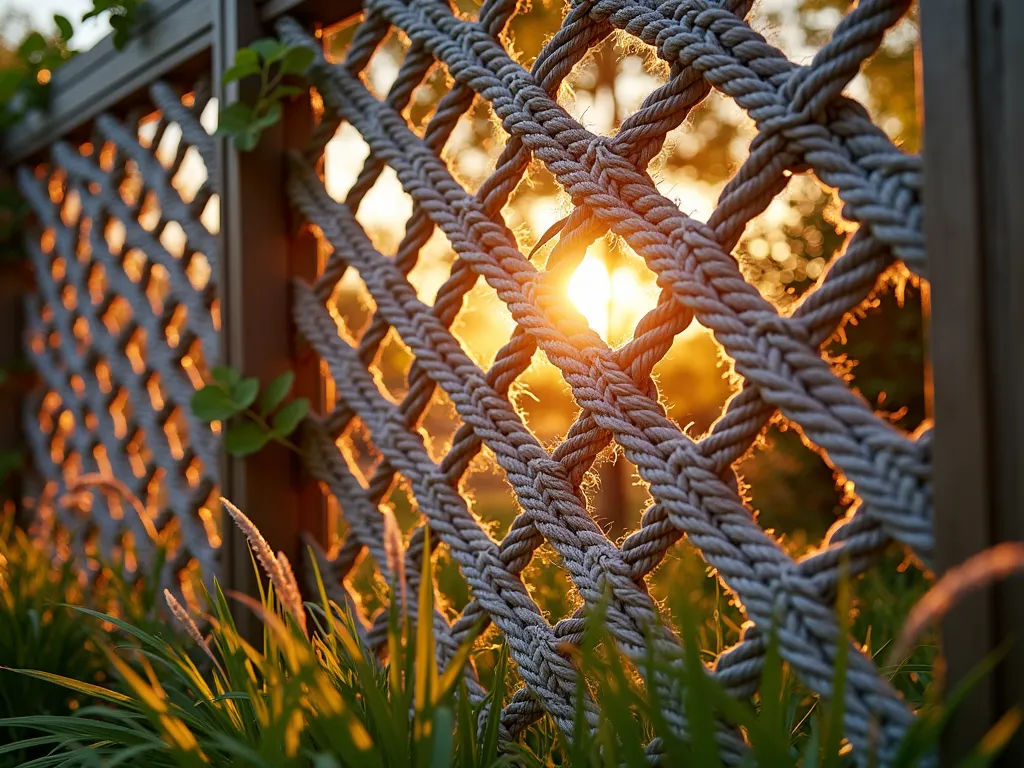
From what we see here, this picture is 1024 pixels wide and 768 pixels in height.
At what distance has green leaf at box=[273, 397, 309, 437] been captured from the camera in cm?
Result: 120

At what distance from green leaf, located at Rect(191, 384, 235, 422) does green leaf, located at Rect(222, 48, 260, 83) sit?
47 centimetres

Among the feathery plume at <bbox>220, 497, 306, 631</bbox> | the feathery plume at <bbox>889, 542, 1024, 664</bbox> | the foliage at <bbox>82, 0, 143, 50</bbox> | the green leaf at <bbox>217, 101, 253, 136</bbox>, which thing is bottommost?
the feathery plume at <bbox>889, 542, 1024, 664</bbox>

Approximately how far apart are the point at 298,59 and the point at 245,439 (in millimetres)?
Result: 569

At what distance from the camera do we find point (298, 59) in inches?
46.2

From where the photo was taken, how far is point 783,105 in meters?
0.71

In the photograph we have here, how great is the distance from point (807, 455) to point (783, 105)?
2.41m

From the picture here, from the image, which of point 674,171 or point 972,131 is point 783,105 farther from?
point 674,171

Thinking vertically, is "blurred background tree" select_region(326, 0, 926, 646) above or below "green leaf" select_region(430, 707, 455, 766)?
above

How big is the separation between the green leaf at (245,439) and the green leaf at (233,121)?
449 mm

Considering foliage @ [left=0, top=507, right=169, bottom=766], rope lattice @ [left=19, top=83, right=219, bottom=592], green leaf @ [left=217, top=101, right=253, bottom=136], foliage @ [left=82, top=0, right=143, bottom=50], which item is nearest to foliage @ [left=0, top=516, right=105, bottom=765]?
foliage @ [left=0, top=507, right=169, bottom=766]

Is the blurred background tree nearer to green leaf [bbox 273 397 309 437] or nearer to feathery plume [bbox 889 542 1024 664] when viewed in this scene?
green leaf [bbox 273 397 309 437]

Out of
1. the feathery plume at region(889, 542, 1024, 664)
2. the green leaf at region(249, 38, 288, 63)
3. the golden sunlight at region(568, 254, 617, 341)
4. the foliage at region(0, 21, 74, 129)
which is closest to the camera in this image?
the feathery plume at region(889, 542, 1024, 664)

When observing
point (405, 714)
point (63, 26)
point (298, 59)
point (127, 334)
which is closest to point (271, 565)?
point (405, 714)

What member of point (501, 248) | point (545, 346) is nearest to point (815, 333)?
point (545, 346)
